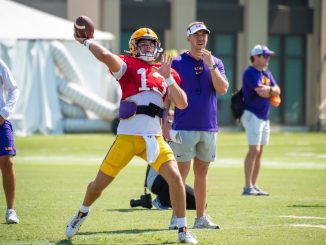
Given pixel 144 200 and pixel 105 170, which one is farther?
pixel 144 200

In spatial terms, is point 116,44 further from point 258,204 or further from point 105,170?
point 105,170

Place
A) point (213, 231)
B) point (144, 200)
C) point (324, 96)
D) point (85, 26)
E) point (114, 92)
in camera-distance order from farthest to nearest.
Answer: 1. point (324, 96)
2. point (114, 92)
3. point (144, 200)
4. point (213, 231)
5. point (85, 26)

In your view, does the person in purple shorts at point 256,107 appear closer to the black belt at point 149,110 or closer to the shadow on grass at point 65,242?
the black belt at point 149,110

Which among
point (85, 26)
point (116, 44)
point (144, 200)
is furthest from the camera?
point (116, 44)

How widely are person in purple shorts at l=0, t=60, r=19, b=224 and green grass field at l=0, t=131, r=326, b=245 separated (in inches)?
11.1

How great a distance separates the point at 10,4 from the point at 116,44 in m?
16.7

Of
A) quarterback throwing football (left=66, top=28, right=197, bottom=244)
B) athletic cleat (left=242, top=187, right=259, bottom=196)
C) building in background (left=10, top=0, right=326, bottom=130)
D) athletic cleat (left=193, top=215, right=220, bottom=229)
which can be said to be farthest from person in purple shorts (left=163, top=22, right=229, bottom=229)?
building in background (left=10, top=0, right=326, bottom=130)

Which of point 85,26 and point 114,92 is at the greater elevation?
point 85,26

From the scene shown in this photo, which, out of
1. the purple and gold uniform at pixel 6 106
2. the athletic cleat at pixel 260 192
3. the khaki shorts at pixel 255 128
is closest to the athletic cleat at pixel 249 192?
the athletic cleat at pixel 260 192

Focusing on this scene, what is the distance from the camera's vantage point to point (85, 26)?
954 centimetres

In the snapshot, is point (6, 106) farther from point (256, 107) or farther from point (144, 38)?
point (256, 107)

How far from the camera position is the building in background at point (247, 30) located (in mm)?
39750

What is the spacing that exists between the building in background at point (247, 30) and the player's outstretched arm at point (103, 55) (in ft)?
96.2

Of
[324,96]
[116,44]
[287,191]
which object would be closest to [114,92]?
[116,44]
